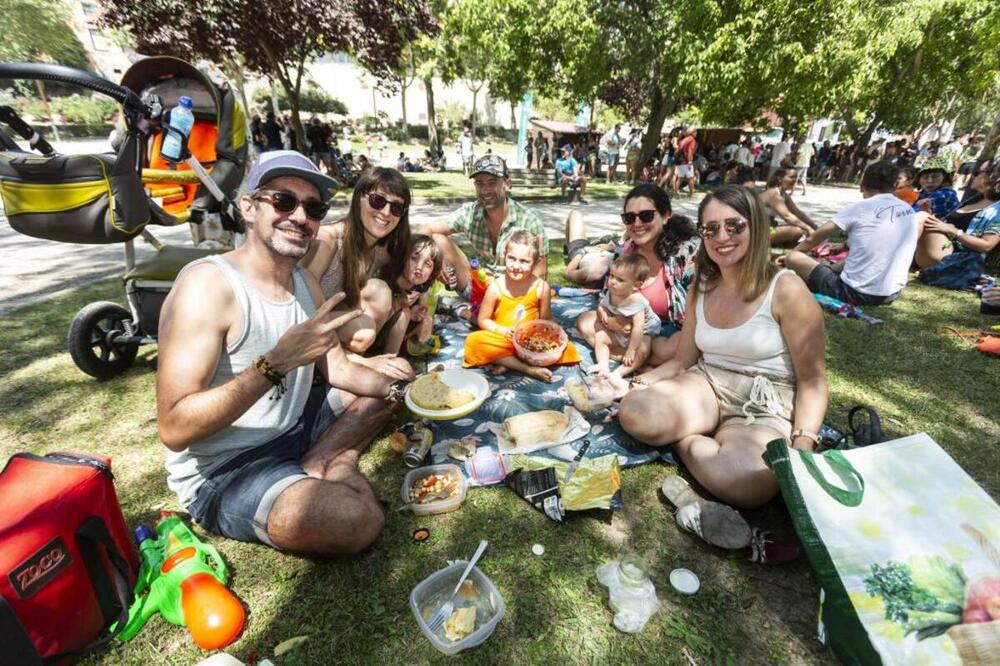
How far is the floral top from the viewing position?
419 cm

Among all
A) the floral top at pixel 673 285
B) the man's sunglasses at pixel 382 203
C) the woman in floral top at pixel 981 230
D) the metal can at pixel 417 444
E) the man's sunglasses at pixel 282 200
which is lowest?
the metal can at pixel 417 444

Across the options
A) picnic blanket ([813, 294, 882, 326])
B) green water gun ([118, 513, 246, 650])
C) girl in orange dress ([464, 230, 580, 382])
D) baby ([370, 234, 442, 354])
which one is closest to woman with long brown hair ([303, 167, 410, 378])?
baby ([370, 234, 442, 354])

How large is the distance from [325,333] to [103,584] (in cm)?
132

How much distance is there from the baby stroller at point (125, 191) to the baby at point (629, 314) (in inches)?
132

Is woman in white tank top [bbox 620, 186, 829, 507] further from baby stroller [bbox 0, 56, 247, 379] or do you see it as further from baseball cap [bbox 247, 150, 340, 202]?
baby stroller [bbox 0, 56, 247, 379]

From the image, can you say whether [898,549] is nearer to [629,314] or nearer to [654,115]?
[629,314]

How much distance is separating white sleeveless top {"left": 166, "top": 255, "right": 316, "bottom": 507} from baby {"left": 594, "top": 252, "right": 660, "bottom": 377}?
A: 104 inches

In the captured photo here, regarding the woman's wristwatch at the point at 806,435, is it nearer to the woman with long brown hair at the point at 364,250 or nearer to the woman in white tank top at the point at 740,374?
the woman in white tank top at the point at 740,374

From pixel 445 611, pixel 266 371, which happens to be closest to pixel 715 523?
pixel 445 611

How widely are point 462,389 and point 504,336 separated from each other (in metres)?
0.89

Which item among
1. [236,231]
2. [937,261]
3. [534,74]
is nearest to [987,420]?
[937,261]

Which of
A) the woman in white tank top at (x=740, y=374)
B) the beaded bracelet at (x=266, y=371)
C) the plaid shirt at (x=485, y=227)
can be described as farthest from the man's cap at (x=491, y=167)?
the beaded bracelet at (x=266, y=371)

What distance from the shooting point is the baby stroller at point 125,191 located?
2914 millimetres

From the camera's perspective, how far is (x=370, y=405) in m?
3.15
